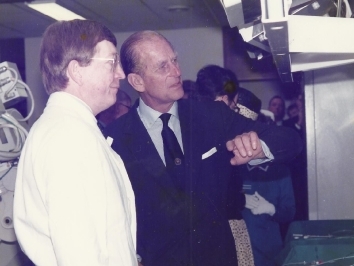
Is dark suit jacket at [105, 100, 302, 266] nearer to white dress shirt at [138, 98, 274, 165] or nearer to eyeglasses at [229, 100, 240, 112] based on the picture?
white dress shirt at [138, 98, 274, 165]

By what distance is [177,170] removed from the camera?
1674mm

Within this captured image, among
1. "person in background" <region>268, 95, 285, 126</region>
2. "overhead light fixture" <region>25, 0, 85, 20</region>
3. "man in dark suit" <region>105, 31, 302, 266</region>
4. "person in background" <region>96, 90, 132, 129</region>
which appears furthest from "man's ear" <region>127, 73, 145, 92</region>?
"person in background" <region>268, 95, 285, 126</region>

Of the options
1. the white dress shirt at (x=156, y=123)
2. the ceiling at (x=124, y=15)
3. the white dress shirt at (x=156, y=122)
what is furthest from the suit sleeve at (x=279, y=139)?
the ceiling at (x=124, y=15)

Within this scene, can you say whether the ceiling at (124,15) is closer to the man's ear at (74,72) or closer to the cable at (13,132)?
the cable at (13,132)

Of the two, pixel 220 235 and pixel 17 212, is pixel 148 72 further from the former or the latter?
pixel 17 212

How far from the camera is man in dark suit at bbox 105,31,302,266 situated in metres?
1.63

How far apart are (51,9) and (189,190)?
10.2ft

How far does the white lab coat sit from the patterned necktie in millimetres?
547

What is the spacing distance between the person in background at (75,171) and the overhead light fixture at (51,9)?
2.97 meters

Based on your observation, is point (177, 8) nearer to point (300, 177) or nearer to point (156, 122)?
point (300, 177)

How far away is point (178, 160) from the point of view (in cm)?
168

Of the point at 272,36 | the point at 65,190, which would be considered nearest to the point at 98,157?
the point at 65,190

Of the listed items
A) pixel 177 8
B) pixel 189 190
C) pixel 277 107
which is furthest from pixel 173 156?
pixel 277 107

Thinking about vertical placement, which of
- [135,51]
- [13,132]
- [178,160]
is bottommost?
[178,160]
